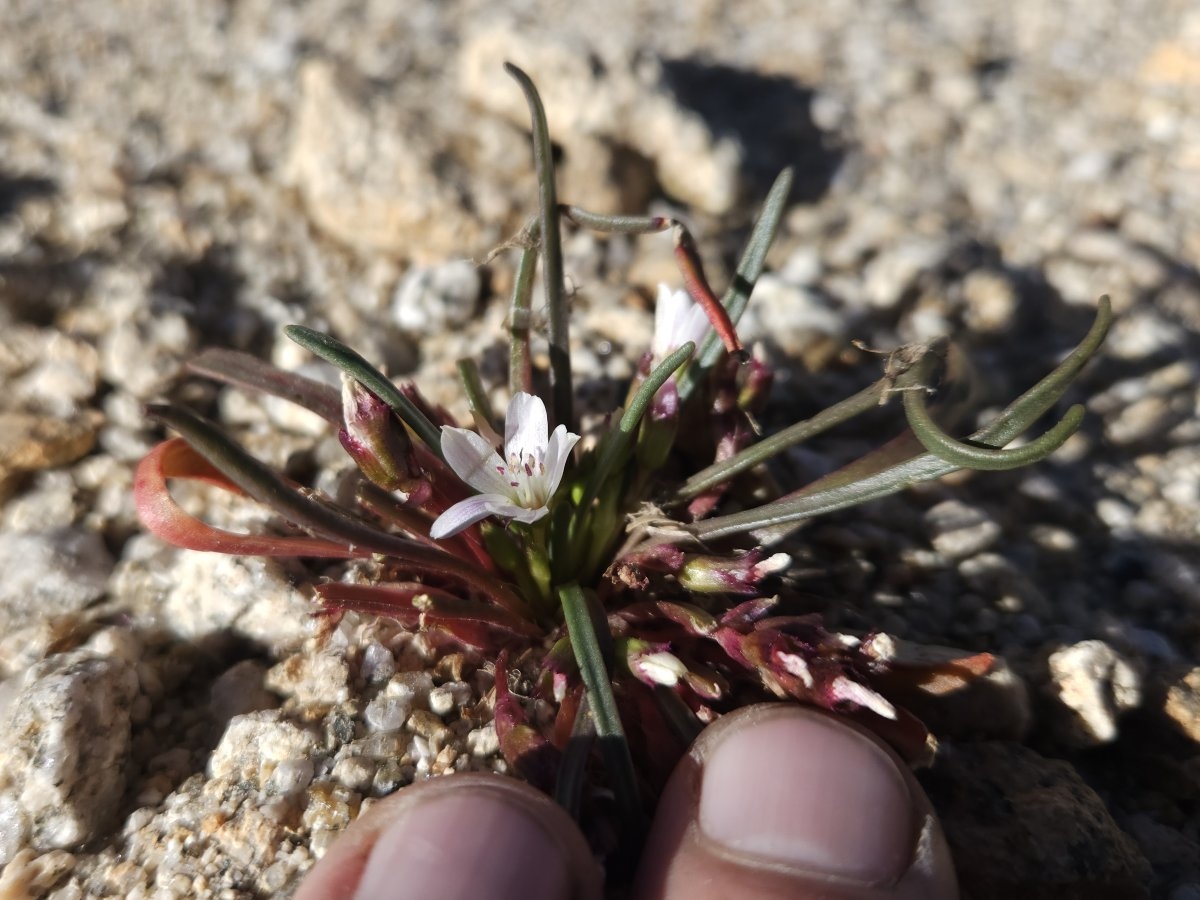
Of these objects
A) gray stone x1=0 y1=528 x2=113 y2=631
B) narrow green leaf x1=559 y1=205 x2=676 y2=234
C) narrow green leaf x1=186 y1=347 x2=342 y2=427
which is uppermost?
narrow green leaf x1=559 y1=205 x2=676 y2=234

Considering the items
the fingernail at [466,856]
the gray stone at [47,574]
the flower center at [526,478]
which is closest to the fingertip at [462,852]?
the fingernail at [466,856]

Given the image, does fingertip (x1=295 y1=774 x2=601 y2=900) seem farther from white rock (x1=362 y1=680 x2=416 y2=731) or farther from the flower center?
the flower center

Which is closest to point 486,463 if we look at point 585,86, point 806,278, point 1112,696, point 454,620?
point 454,620

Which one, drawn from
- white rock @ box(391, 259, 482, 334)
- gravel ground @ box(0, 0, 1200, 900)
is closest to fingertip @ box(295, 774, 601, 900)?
gravel ground @ box(0, 0, 1200, 900)

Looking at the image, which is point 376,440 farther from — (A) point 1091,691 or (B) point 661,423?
(A) point 1091,691

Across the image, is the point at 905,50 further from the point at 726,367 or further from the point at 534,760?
the point at 534,760

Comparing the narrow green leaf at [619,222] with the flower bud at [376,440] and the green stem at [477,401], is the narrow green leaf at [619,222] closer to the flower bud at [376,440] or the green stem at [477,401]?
the green stem at [477,401]
